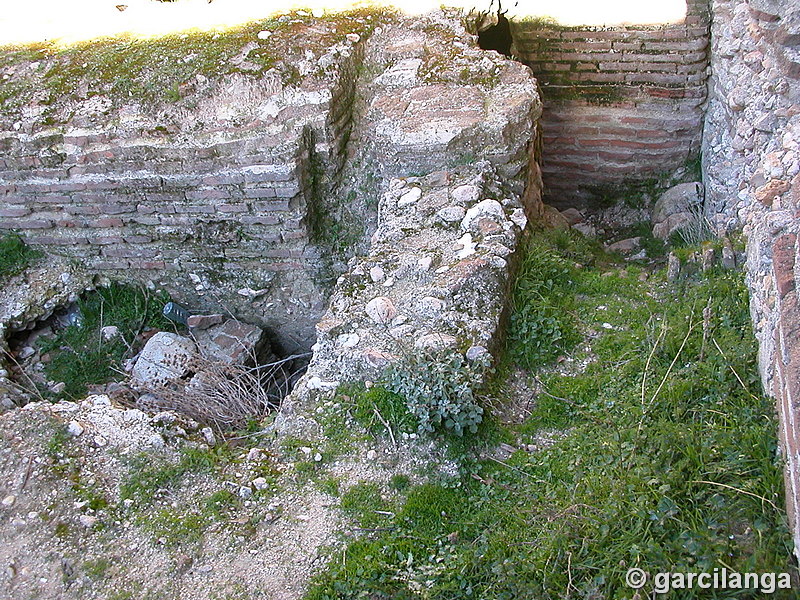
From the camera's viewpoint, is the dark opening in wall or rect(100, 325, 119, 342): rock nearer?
rect(100, 325, 119, 342): rock

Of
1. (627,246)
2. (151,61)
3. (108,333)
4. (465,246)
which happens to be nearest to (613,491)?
(465,246)

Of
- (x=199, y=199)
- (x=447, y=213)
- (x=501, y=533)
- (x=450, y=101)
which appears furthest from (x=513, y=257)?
(x=199, y=199)

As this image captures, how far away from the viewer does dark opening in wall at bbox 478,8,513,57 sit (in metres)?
5.14

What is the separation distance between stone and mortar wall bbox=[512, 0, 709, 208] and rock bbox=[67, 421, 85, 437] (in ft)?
12.3

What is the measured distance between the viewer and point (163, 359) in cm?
422

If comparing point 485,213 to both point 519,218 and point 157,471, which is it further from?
point 157,471

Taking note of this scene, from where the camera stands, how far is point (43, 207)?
443 cm

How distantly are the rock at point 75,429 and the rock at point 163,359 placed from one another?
1.21m

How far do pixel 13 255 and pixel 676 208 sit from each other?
174 inches

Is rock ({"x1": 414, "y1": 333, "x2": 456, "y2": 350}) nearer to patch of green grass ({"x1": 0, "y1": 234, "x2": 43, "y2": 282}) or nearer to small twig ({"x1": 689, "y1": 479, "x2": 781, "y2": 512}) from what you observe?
small twig ({"x1": 689, "y1": 479, "x2": 781, "y2": 512})

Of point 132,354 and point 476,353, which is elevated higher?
point 476,353

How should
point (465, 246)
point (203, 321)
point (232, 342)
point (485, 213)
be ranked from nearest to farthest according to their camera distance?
point (465, 246)
point (485, 213)
point (232, 342)
point (203, 321)

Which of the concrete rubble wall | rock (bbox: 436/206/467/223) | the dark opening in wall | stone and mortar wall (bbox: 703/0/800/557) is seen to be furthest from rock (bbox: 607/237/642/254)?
the dark opening in wall

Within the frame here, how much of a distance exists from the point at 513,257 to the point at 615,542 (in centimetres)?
156
